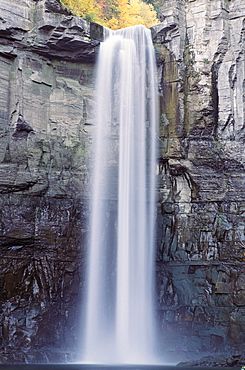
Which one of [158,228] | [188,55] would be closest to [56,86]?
[188,55]

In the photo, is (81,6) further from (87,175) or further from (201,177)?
(201,177)

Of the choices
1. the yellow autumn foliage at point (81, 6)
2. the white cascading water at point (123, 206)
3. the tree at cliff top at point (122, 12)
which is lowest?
the white cascading water at point (123, 206)

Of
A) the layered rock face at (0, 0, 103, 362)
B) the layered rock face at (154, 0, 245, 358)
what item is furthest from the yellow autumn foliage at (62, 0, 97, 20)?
the layered rock face at (154, 0, 245, 358)

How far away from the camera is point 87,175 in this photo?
25.1 metres

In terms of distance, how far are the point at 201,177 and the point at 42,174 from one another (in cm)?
738

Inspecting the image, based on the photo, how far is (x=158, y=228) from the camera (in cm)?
2491

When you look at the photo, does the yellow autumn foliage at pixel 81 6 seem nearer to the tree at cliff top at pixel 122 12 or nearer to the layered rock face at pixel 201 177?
the tree at cliff top at pixel 122 12

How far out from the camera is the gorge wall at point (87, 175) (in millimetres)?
22953

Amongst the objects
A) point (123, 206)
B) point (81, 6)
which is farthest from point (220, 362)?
point (81, 6)

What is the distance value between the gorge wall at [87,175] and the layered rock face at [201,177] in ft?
0.16

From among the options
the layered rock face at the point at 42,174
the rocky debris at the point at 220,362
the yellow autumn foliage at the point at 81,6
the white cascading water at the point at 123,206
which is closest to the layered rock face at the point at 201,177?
the rocky debris at the point at 220,362

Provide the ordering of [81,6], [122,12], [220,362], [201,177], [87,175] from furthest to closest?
[122,12] → [81,6] → [87,175] → [201,177] → [220,362]

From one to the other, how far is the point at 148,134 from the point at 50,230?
657 centimetres

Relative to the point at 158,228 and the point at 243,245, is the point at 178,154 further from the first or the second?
the point at 243,245
